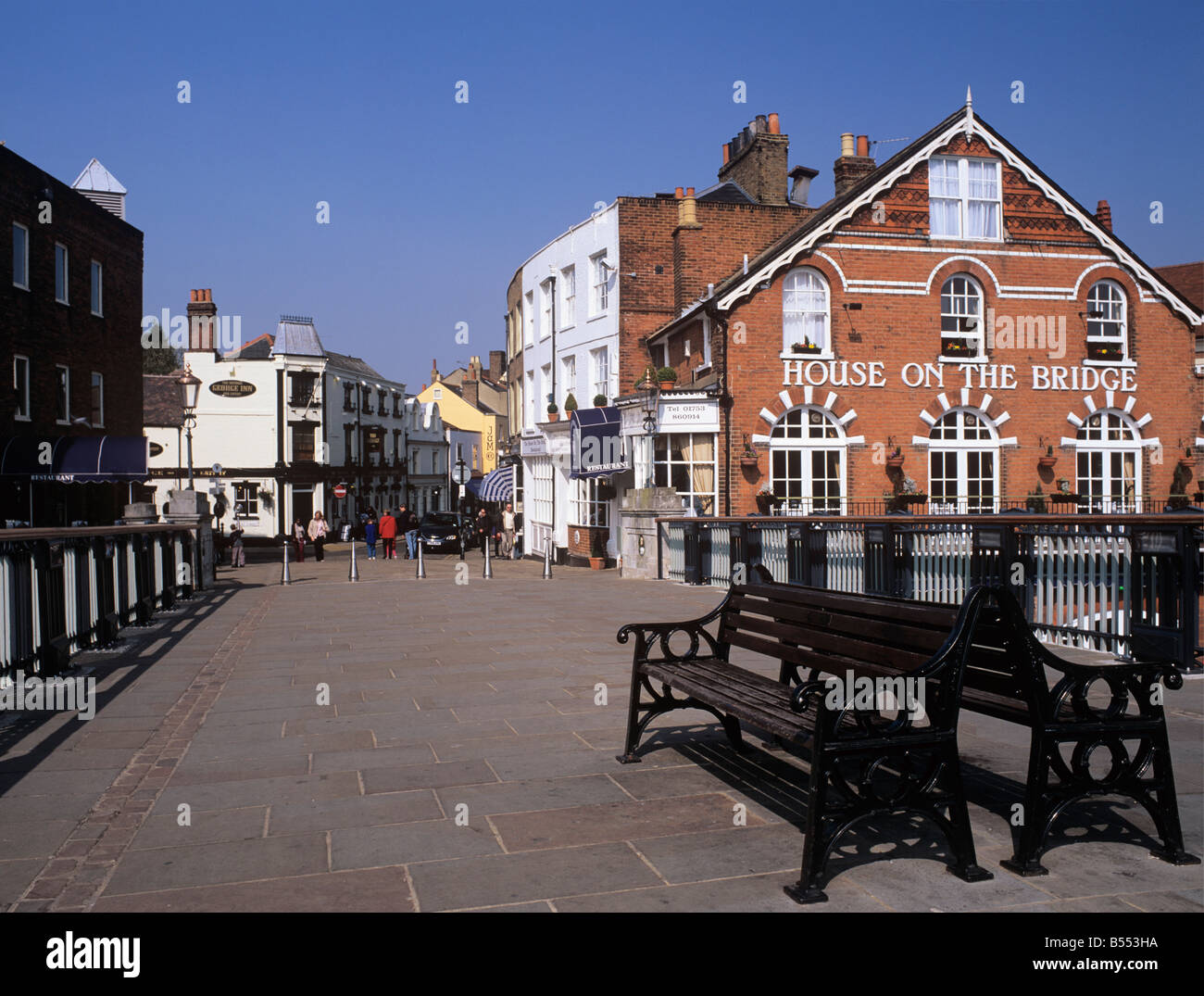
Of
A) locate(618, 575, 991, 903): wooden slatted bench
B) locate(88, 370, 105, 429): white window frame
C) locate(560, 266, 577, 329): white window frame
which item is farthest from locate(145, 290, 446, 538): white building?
locate(618, 575, 991, 903): wooden slatted bench

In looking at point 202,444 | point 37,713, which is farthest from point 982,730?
point 202,444

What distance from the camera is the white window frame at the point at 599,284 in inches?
1288

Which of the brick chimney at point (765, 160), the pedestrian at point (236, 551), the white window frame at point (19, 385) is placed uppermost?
the brick chimney at point (765, 160)

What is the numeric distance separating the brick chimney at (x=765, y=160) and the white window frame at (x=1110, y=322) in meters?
10.8

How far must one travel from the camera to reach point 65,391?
98.4 ft

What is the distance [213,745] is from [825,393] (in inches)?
835

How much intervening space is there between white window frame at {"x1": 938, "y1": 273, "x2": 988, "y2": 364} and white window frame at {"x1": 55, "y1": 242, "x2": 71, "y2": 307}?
24.3 metres

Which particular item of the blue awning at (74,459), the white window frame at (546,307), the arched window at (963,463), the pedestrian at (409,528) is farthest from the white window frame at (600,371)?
the blue awning at (74,459)

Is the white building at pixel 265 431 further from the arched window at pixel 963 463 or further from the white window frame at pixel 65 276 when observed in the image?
the arched window at pixel 963 463

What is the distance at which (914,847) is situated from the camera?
4.76m

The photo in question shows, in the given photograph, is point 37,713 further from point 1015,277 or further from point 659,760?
point 1015,277

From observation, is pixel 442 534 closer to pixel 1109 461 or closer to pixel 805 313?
pixel 805 313

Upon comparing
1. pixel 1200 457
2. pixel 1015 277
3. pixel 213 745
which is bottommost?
pixel 213 745

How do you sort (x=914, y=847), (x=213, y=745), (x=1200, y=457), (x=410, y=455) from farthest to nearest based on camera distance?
(x=410, y=455) → (x=1200, y=457) → (x=213, y=745) → (x=914, y=847)
